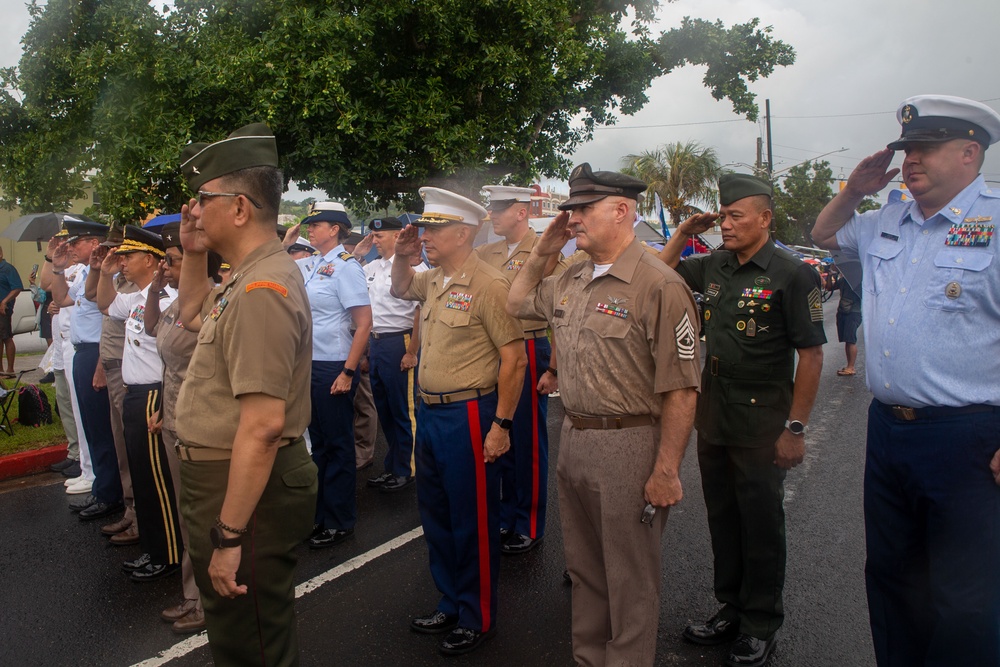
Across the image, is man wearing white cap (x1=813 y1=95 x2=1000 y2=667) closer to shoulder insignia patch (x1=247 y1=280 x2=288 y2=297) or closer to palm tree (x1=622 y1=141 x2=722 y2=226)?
shoulder insignia patch (x1=247 y1=280 x2=288 y2=297)

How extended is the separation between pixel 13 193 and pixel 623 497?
1482 centimetres

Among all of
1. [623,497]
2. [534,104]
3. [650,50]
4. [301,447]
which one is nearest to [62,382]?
[301,447]

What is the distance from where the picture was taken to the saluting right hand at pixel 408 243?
14.5 feet

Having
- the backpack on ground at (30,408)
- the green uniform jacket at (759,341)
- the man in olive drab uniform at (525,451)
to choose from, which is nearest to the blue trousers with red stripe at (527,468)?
the man in olive drab uniform at (525,451)

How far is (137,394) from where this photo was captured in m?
4.39

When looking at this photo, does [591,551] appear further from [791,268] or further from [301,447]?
[791,268]

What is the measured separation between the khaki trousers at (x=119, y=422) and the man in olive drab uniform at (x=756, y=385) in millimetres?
3789

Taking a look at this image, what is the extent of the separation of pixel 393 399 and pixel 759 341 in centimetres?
353

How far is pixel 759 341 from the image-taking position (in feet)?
11.3

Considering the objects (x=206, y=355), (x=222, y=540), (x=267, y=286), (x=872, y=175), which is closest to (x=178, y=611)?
(x=222, y=540)

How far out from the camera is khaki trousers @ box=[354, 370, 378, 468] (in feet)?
22.7

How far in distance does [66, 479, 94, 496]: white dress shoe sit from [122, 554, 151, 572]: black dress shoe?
1.83 metres

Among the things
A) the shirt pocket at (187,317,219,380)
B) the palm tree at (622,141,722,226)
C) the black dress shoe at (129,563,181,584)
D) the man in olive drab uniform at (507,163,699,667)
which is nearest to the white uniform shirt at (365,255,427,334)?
the black dress shoe at (129,563,181,584)

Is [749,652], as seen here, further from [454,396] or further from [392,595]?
[392,595]
